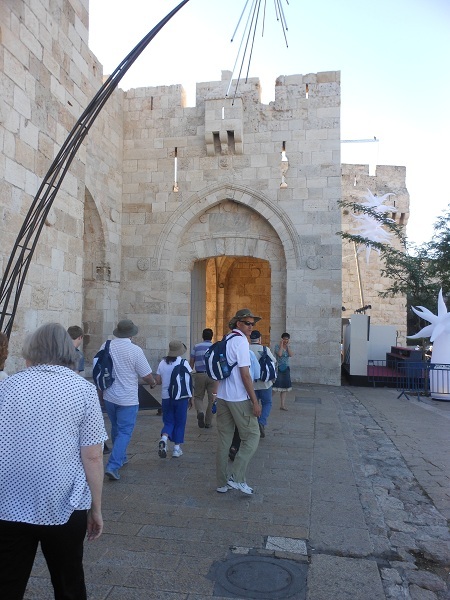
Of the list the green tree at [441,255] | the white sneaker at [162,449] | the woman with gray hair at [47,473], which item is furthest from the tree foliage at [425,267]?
the woman with gray hair at [47,473]

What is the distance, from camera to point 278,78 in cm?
1247

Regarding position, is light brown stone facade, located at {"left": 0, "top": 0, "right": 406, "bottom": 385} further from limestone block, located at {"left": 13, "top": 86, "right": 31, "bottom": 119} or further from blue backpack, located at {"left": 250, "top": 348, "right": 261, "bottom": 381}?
blue backpack, located at {"left": 250, "top": 348, "right": 261, "bottom": 381}

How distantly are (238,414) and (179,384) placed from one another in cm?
114

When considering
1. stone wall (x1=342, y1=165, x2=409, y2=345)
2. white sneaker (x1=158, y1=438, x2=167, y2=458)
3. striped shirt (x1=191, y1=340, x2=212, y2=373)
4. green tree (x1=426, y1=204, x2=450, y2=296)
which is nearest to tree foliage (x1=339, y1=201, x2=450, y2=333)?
green tree (x1=426, y1=204, x2=450, y2=296)

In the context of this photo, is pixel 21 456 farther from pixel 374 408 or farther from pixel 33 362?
pixel 374 408

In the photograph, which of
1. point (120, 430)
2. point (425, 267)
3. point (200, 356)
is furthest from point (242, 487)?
point (425, 267)

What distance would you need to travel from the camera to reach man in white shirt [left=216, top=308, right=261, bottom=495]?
418 cm

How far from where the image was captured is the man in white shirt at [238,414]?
165 inches

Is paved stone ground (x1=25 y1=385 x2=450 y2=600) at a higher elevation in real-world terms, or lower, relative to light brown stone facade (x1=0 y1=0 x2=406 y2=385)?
lower

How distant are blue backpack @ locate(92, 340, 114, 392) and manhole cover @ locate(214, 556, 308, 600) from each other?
6.65 feet

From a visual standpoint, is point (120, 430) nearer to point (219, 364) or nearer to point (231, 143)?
point (219, 364)

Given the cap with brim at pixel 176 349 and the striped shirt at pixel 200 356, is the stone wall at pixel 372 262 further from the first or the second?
the cap with brim at pixel 176 349

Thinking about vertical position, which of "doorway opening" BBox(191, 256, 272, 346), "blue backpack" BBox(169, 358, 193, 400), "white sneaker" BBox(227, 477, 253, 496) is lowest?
"white sneaker" BBox(227, 477, 253, 496)

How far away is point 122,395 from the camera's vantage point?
4586 millimetres
